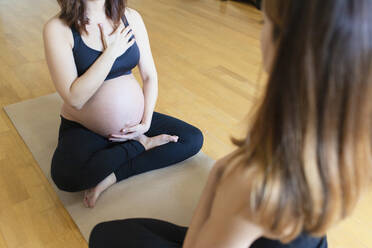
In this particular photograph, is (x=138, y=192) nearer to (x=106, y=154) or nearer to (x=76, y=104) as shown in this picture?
(x=106, y=154)

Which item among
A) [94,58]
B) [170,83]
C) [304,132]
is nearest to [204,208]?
[304,132]

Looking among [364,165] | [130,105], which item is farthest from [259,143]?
[130,105]

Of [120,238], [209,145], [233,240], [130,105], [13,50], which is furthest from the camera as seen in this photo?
[13,50]

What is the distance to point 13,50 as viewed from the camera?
8.14ft

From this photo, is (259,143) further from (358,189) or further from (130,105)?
(130,105)

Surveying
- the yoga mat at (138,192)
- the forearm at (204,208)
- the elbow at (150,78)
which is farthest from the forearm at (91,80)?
the forearm at (204,208)

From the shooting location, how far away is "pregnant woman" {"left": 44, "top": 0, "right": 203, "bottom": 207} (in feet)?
3.93

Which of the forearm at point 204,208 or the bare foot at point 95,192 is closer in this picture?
the forearm at point 204,208

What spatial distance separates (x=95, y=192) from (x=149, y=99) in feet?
1.48

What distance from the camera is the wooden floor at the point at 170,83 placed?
4.03 ft

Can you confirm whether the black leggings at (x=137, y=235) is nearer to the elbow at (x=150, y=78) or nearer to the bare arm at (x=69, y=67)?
the bare arm at (x=69, y=67)

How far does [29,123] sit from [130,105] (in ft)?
2.34

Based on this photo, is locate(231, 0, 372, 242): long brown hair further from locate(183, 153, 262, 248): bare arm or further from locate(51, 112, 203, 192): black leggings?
locate(51, 112, 203, 192): black leggings

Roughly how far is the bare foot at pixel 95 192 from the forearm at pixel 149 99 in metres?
0.27
